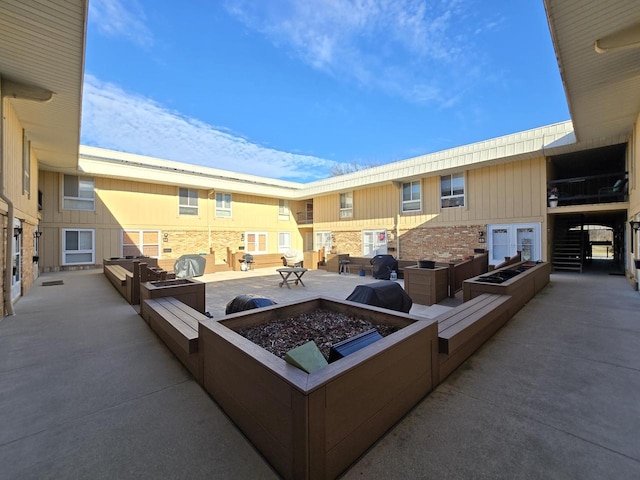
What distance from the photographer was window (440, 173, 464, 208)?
1251 cm

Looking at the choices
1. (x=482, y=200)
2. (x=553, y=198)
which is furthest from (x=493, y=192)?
(x=553, y=198)

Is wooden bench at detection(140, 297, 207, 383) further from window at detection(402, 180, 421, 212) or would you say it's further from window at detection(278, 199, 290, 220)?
window at detection(278, 199, 290, 220)

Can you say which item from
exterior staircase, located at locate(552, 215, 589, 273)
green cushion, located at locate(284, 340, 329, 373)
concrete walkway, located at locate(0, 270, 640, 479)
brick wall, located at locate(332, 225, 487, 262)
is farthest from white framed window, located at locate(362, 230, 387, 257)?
green cushion, located at locate(284, 340, 329, 373)

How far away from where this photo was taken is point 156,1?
753 cm

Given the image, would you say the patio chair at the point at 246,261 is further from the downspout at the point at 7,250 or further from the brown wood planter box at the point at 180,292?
the brown wood planter box at the point at 180,292

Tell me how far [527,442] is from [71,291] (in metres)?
9.69

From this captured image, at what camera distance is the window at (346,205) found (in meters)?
17.3

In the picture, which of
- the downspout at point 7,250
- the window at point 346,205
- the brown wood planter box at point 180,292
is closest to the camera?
the brown wood planter box at point 180,292

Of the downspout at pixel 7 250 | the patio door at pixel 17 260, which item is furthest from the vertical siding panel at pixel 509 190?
the patio door at pixel 17 260

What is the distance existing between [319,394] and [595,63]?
7272 mm

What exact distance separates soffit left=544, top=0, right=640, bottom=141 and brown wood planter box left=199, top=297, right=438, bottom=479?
16.6 feet

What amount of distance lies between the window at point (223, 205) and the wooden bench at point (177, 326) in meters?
13.1

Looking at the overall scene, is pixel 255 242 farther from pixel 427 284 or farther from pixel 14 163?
pixel 427 284

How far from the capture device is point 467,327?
3.00 meters
